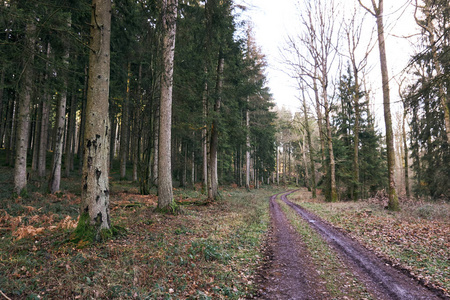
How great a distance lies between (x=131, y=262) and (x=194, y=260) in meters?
1.33

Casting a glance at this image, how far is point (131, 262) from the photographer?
4359 mm

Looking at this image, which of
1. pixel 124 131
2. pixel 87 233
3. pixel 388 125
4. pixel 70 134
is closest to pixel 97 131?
pixel 87 233

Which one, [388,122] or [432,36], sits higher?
[432,36]

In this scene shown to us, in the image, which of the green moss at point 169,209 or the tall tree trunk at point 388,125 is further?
the tall tree trunk at point 388,125

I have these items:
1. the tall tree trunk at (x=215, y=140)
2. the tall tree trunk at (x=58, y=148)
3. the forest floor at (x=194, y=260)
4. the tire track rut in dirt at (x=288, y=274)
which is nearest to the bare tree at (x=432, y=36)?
the forest floor at (x=194, y=260)

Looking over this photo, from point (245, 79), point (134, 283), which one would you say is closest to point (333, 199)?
point (245, 79)

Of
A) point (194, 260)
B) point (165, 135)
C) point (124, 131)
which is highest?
point (124, 131)

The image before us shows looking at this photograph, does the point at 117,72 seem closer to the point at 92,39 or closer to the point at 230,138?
the point at 230,138

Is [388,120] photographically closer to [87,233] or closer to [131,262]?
[131,262]

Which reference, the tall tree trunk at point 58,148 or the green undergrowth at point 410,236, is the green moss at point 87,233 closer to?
the green undergrowth at point 410,236

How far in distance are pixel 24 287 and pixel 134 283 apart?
1543 mm

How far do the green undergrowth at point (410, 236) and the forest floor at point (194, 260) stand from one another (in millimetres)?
30

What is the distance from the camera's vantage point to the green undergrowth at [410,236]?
498 centimetres

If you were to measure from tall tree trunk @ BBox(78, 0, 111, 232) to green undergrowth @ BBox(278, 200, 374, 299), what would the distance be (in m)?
5.23
